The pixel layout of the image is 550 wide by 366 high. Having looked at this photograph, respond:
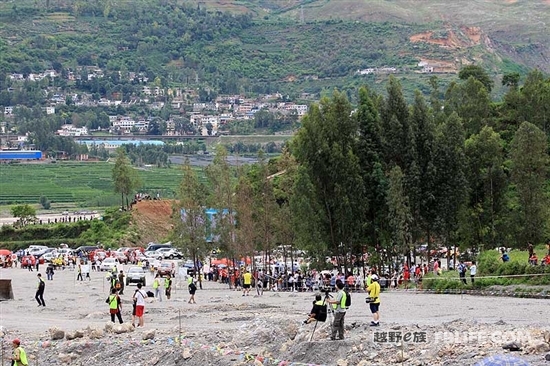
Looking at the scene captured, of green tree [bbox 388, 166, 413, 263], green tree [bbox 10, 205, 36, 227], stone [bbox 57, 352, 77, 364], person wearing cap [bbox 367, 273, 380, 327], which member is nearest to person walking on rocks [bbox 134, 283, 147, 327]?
stone [bbox 57, 352, 77, 364]

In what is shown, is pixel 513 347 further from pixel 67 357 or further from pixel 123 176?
pixel 123 176

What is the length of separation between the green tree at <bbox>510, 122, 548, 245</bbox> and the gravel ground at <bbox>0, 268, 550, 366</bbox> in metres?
11.1

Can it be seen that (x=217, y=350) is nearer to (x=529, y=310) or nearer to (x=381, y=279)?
(x=529, y=310)

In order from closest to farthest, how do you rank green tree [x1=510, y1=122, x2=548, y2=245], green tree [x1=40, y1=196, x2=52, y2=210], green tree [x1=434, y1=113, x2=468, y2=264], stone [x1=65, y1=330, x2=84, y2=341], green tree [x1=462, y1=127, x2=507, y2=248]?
1. stone [x1=65, y1=330, x2=84, y2=341]
2. green tree [x1=510, y1=122, x2=548, y2=245]
3. green tree [x1=434, y1=113, x2=468, y2=264]
4. green tree [x1=462, y1=127, x2=507, y2=248]
5. green tree [x1=40, y1=196, x2=52, y2=210]

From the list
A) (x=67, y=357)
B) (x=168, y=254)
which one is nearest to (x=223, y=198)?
(x=168, y=254)

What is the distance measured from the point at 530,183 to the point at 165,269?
19702 millimetres

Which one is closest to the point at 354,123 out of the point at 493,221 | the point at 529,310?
the point at 493,221

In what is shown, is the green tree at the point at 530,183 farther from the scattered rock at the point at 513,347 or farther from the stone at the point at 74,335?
the scattered rock at the point at 513,347

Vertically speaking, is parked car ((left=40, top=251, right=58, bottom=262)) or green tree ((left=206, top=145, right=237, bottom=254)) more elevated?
green tree ((left=206, top=145, right=237, bottom=254))

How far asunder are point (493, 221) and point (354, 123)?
7.95m

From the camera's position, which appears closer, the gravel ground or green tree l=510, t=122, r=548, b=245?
the gravel ground

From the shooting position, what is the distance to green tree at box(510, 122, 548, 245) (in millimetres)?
51312

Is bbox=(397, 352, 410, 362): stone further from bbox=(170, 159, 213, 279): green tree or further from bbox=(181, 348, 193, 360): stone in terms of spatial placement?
bbox=(170, 159, 213, 279): green tree

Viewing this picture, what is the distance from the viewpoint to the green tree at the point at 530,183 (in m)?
51.3
